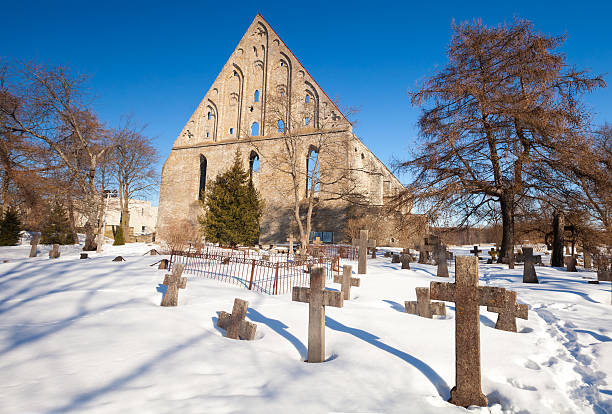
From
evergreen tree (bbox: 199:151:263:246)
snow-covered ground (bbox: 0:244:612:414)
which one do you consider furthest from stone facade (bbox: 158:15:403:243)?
snow-covered ground (bbox: 0:244:612:414)

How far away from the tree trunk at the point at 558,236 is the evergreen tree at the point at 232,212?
1637 cm

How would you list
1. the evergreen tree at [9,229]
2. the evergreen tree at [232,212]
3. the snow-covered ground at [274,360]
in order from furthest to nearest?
1. the evergreen tree at [232,212]
2. the evergreen tree at [9,229]
3. the snow-covered ground at [274,360]

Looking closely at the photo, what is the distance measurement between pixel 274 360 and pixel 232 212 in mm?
19130

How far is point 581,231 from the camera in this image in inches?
495

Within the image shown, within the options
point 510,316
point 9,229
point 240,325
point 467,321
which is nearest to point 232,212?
point 9,229

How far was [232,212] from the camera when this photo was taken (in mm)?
21719

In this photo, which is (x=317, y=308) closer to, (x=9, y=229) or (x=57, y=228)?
(x=9, y=229)

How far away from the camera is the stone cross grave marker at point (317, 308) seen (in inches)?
133

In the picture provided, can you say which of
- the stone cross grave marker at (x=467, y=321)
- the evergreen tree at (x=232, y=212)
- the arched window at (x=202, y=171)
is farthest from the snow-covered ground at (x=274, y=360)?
the arched window at (x=202, y=171)

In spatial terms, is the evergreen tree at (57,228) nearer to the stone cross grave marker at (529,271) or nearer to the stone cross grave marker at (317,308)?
the stone cross grave marker at (317,308)

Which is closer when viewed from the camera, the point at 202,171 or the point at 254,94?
the point at 254,94

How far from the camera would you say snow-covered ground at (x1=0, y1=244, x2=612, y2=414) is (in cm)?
230

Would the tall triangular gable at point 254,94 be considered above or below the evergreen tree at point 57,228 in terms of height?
above

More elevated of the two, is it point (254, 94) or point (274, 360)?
point (254, 94)
